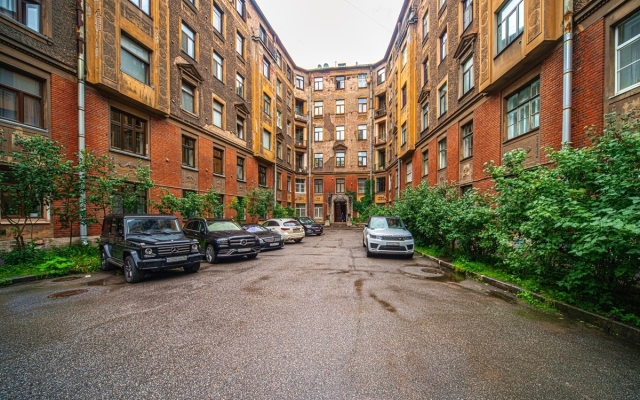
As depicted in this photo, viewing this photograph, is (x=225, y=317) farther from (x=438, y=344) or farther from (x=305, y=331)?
(x=438, y=344)

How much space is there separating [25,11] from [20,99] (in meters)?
3.25

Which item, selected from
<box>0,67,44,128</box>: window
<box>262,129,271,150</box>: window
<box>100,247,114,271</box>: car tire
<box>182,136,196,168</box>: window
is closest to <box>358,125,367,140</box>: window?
<box>262,129,271,150</box>: window

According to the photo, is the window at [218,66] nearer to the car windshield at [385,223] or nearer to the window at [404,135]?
the car windshield at [385,223]

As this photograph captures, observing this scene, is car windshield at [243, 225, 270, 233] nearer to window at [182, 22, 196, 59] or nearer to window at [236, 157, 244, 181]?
window at [236, 157, 244, 181]

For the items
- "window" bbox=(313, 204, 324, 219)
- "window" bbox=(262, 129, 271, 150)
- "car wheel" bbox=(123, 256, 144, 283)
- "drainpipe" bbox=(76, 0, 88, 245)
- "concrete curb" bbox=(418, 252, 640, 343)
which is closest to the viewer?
"concrete curb" bbox=(418, 252, 640, 343)

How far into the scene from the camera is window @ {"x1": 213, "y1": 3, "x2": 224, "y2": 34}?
20328mm

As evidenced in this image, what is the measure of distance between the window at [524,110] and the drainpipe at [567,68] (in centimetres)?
157

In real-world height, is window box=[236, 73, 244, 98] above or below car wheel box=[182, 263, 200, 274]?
above

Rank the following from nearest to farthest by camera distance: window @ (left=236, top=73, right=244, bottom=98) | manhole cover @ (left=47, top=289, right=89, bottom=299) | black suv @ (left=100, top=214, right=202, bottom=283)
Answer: manhole cover @ (left=47, top=289, right=89, bottom=299)
black suv @ (left=100, top=214, right=202, bottom=283)
window @ (left=236, top=73, right=244, bottom=98)

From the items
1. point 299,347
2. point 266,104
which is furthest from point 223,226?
point 266,104

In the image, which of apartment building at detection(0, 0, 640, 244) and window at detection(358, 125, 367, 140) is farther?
window at detection(358, 125, 367, 140)

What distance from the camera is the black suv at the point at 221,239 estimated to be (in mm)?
10602

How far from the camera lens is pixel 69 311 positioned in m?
5.20

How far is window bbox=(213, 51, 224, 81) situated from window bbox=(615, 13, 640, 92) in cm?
2073
